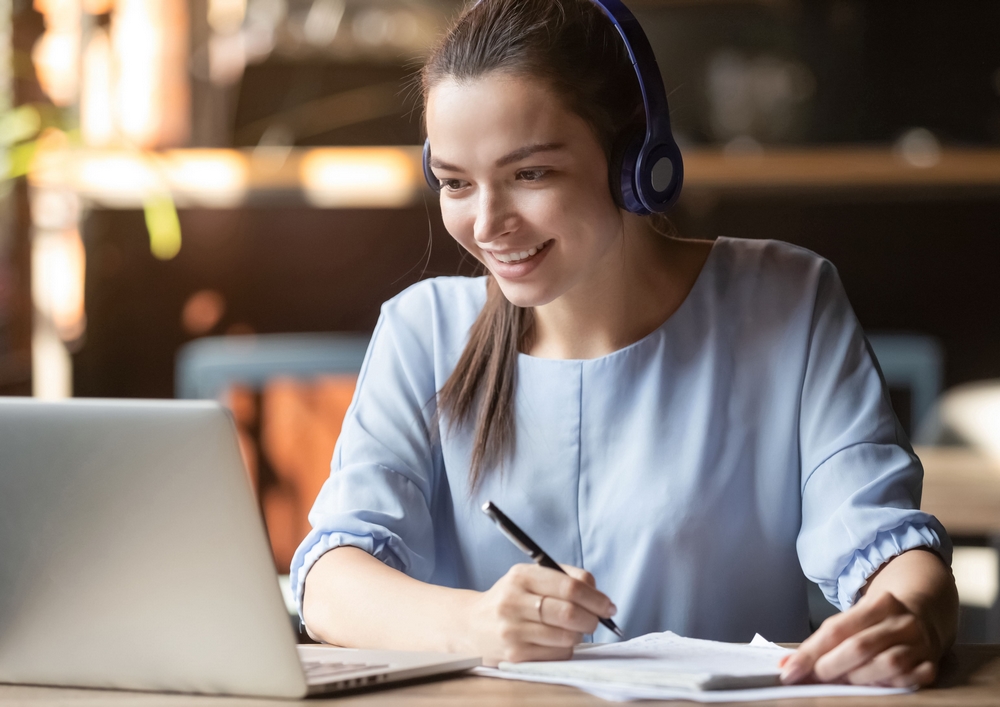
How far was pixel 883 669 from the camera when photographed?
0.79 m

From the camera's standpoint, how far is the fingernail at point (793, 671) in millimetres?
789

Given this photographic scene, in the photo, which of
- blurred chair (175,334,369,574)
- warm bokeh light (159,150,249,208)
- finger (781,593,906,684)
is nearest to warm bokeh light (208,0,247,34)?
warm bokeh light (159,150,249,208)

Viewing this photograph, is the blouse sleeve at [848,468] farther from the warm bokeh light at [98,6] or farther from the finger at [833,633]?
the warm bokeh light at [98,6]

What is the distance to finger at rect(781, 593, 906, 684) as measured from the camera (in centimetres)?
79

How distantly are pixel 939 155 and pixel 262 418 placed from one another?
5.67ft

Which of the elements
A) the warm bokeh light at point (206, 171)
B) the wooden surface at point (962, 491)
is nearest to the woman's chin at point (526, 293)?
the wooden surface at point (962, 491)

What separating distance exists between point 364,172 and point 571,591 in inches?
79.6

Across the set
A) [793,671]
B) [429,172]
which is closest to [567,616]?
→ [793,671]

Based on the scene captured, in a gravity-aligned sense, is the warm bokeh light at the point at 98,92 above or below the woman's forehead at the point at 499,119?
above

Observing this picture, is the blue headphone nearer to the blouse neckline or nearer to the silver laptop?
the blouse neckline

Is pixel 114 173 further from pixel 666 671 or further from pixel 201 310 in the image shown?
pixel 666 671

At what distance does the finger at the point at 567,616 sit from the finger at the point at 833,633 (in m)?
0.15

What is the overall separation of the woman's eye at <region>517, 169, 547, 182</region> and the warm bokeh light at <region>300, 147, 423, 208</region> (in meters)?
1.61

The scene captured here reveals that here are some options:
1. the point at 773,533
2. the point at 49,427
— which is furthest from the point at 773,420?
the point at 49,427
